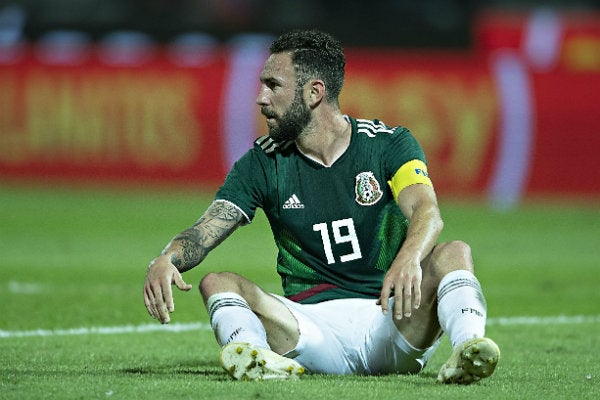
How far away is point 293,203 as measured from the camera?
562cm

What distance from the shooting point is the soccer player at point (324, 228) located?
5320 mm

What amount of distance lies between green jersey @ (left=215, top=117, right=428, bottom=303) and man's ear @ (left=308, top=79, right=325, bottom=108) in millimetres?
232

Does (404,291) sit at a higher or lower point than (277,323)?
higher

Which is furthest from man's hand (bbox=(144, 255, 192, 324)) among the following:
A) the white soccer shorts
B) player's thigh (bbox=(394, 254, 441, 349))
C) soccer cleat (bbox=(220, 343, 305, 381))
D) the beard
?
player's thigh (bbox=(394, 254, 441, 349))

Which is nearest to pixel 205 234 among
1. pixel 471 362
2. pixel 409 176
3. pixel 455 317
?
pixel 409 176

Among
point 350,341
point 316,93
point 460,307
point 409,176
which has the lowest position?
point 350,341

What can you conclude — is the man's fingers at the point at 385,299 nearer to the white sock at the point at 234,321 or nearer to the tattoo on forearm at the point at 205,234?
the white sock at the point at 234,321

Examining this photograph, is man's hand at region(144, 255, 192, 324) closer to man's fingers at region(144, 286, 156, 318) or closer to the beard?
man's fingers at region(144, 286, 156, 318)

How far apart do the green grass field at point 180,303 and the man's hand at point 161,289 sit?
0.31 metres

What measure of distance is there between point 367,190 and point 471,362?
42.4 inches

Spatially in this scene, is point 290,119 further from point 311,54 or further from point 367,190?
point 367,190

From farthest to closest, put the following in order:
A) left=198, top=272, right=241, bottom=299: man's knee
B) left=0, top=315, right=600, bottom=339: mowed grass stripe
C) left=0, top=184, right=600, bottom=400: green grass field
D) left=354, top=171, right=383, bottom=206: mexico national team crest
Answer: left=0, top=315, right=600, bottom=339: mowed grass stripe
left=354, top=171, right=383, bottom=206: mexico national team crest
left=198, top=272, right=241, bottom=299: man's knee
left=0, top=184, right=600, bottom=400: green grass field

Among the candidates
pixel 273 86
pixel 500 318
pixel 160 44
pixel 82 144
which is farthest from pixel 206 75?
pixel 273 86

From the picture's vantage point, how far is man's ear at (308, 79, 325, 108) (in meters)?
5.60
